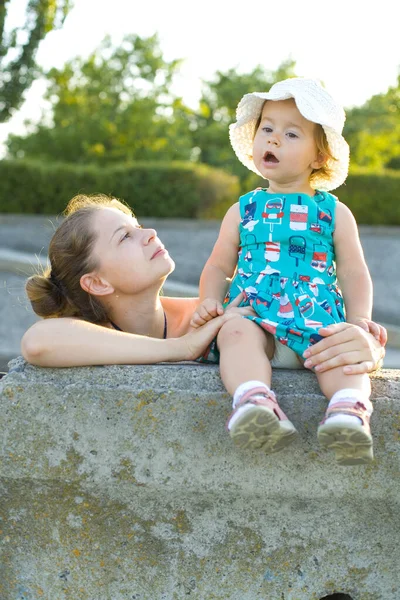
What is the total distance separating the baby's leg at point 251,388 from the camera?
7.25 ft

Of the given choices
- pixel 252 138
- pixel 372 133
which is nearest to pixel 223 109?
pixel 372 133

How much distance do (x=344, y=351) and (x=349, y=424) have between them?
1.28 ft

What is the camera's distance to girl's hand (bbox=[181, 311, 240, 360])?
2.75 m

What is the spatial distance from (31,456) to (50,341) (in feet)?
1.31

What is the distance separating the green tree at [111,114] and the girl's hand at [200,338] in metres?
22.8

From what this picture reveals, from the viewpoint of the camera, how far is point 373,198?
48.8 ft

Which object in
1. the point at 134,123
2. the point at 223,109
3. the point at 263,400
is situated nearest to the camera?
the point at 263,400

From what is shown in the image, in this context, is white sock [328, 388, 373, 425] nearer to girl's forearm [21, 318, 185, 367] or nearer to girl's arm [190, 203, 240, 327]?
girl's forearm [21, 318, 185, 367]

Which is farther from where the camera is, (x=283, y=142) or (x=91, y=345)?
(x=283, y=142)

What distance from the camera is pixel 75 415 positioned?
2537 mm

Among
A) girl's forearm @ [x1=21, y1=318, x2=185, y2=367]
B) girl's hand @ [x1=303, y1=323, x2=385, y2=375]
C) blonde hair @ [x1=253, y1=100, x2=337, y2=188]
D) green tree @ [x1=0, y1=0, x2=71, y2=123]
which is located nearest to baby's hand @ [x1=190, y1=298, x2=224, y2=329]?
girl's forearm @ [x1=21, y1=318, x2=185, y2=367]

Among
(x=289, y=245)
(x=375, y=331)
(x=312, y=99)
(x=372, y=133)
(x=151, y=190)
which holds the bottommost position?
(x=372, y=133)

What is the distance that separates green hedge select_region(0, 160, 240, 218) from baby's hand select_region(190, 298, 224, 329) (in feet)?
40.0

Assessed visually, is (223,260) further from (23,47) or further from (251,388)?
(23,47)
